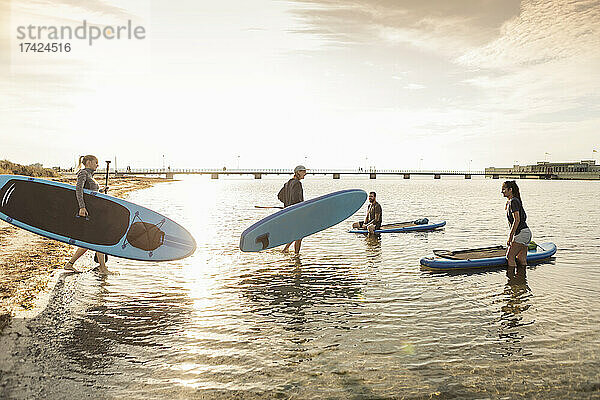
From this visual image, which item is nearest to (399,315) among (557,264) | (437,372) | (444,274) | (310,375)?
(437,372)

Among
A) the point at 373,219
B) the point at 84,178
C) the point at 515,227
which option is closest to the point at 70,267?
the point at 84,178

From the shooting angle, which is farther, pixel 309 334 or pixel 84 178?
pixel 84 178

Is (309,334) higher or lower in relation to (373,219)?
lower

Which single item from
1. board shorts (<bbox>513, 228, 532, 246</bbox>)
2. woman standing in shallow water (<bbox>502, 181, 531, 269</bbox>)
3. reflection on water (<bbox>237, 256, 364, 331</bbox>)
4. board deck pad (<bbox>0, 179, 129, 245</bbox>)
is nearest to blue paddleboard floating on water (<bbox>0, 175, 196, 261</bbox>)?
board deck pad (<bbox>0, 179, 129, 245</bbox>)

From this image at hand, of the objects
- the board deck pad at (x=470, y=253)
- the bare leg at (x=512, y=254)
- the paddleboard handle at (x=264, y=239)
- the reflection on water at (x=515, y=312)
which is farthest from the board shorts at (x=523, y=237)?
the paddleboard handle at (x=264, y=239)

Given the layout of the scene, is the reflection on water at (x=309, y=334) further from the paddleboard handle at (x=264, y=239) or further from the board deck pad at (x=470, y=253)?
the board deck pad at (x=470, y=253)

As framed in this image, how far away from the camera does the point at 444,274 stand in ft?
40.3

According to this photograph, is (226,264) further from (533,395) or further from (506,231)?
(506,231)

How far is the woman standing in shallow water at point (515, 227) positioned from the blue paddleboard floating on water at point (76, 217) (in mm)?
9057

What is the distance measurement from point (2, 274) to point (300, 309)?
24.5 ft

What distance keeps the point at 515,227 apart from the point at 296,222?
234 inches

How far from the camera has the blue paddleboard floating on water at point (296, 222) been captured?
42.7ft

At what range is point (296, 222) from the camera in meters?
13.5

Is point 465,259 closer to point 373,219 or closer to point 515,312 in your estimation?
point 515,312
